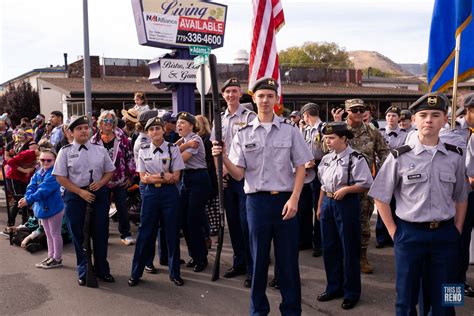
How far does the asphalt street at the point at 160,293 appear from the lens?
15.2 ft

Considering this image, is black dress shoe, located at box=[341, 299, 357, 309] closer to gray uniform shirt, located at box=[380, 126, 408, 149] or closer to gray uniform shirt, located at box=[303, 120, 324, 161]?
gray uniform shirt, located at box=[303, 120, 324, 161]

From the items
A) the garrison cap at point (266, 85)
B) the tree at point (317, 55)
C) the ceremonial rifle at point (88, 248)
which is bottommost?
the ceremonial rifle at point (88, 248)

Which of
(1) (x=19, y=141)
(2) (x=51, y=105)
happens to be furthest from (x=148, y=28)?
(2) (x=51, y=105)

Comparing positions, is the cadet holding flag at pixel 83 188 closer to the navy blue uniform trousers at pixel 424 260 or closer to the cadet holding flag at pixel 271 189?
the cadet holding flag at pixel 271 189

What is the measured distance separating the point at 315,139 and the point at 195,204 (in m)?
1.95

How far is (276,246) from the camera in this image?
407cm

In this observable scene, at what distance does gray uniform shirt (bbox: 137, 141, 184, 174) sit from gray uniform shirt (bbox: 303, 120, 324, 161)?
201 centimetres

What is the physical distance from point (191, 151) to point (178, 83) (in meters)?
6.70

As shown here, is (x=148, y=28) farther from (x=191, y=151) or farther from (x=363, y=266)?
(x=363, y=266)

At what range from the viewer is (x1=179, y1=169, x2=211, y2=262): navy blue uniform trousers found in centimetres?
577

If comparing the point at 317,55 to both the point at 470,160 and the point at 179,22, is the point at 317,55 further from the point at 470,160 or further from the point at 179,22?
the point at 470,160

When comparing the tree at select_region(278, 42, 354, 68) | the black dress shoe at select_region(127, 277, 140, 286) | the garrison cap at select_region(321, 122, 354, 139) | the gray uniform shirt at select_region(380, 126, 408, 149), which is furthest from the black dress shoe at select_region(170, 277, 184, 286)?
the tree at select_region(278, 42, 354, 68)

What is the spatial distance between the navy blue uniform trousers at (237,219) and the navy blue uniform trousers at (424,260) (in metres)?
2.00

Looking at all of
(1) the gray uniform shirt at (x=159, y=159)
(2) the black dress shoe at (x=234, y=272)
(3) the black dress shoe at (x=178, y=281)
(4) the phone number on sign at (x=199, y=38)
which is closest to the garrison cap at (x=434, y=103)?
(1) the gray uniform shirt at (x=159, y=159)
